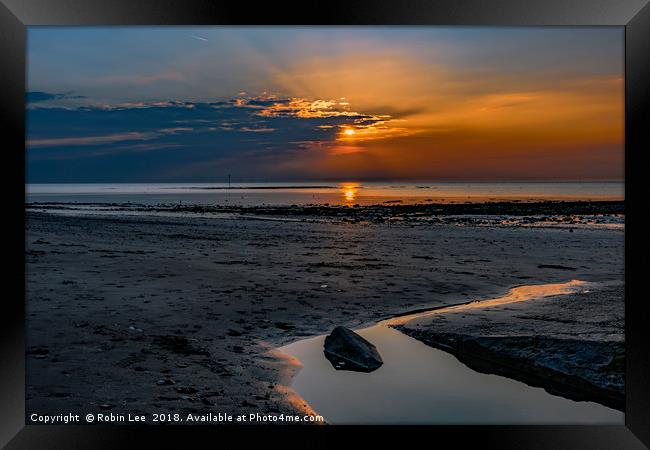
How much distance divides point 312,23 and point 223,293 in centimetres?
482

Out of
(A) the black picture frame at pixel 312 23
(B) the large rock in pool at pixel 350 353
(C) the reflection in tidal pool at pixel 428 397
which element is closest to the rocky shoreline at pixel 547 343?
(C) the reflection in tidal pool at pixel 428 397

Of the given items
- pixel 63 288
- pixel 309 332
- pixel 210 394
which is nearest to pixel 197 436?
pixel 210 394

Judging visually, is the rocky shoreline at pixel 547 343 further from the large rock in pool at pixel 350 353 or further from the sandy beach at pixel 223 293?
the large rock in pool at pixel 350 353

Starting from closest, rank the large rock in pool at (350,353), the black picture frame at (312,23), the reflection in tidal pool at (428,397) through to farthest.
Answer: the black picture frame at (312,23)
the reflection in tidal pool at (428,397)
the large rock in pool at (350,353)

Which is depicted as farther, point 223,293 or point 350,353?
point 223,293

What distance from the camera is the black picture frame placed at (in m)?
3.69

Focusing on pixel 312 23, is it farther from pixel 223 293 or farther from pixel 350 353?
pixel 223 293

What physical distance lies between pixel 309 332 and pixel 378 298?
2.00m

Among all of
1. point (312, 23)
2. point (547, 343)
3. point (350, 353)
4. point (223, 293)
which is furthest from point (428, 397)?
point (223, 293)

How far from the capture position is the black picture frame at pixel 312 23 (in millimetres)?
3691

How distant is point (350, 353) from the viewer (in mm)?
4973

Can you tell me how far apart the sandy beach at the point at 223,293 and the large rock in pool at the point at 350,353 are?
466mm

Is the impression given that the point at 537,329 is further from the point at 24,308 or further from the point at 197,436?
the point at 24,308

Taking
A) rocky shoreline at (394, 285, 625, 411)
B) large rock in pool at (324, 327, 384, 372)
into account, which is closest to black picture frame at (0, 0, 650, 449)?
rocky shoreline at (394, 285, 625, 411)
